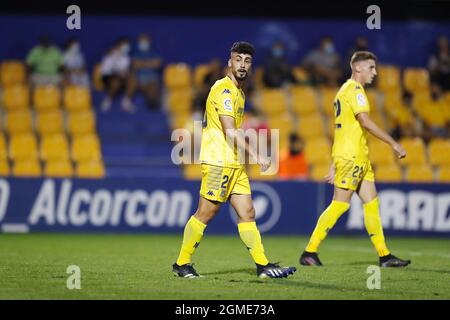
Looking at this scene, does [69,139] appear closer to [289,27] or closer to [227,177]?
[289,27]

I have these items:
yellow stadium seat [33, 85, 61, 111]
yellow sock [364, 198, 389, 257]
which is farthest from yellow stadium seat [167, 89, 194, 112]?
yellow sock [364, 198, 389, 257]

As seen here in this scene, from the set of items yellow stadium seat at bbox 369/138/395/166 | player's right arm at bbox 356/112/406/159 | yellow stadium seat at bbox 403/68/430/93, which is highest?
yellow stadium seat at bbox 403/68/430/93

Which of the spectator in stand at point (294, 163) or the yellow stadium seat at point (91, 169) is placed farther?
the yellow stadium seat at point (91, 169)

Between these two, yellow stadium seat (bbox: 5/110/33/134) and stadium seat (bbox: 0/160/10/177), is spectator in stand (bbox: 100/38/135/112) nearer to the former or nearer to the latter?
yellow stadium seat (bbox: 5/110/33/134)

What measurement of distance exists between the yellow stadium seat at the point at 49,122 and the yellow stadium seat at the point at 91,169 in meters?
1.68

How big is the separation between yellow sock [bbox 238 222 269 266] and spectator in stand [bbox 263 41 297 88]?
11.7 m

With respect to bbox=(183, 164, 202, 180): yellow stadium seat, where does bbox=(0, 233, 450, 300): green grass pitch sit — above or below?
below

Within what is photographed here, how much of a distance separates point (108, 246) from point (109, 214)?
104 inches

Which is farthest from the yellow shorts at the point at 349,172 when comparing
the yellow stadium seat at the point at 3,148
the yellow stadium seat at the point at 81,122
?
the yellow stadium seat at the point at 81,122

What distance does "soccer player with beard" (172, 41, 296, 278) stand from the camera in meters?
Answer: 8.81

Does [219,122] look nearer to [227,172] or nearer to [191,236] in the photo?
[227,172]

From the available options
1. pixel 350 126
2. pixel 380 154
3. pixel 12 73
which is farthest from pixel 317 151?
pixel 350 126

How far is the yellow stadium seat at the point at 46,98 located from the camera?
1927cm

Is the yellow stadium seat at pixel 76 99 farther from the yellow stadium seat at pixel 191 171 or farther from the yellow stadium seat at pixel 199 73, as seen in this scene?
the yellow stadium seat at pixel 191 171
